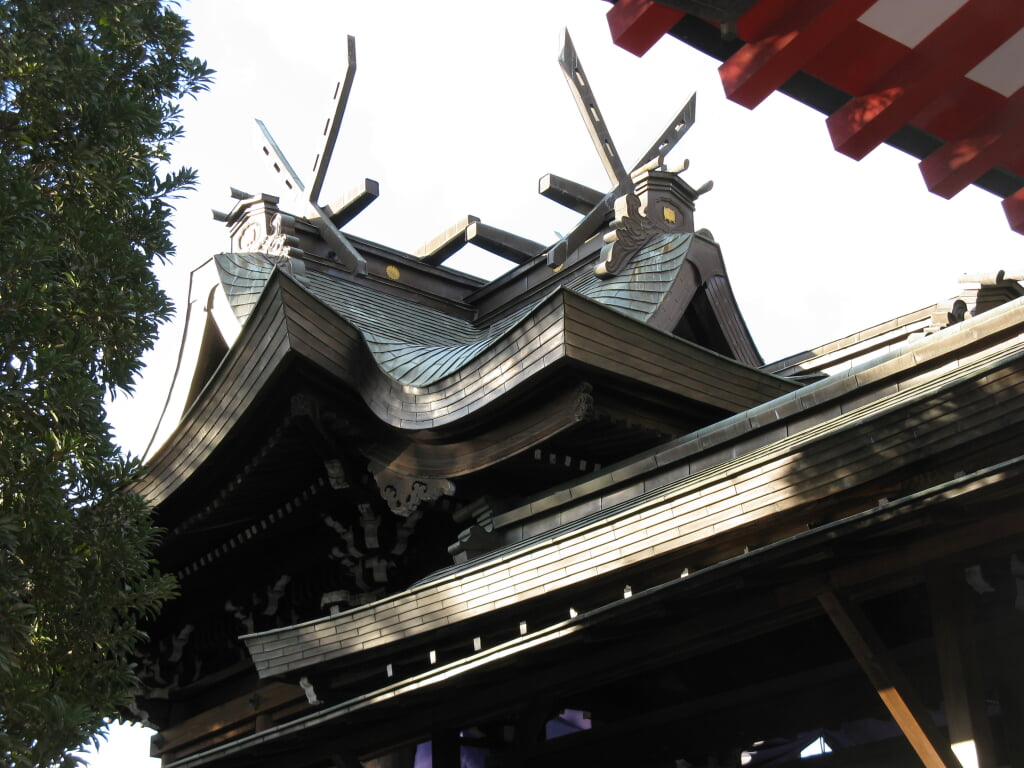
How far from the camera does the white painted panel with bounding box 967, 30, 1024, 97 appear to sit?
412 cm

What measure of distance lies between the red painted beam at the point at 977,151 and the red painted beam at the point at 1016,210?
29cm

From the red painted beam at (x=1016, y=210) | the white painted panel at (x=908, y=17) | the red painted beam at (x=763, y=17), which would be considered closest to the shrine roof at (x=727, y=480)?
the red painted beam at (x=1016, y=210)

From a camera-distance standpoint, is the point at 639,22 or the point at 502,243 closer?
the point at 639,22

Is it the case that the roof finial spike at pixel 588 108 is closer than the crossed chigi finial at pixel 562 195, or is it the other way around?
the crossed chigi finial at pixel 562 195

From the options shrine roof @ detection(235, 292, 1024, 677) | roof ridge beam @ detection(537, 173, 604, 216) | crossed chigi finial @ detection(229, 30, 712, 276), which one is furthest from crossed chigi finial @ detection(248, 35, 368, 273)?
shrine roof @ detection(235, 292, 1024, 677)

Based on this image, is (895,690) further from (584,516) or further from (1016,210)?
(584,516)

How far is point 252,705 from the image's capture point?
9.78m

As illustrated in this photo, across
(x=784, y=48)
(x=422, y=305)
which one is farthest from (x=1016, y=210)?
(x=422, y=305)

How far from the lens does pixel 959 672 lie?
15.5 ft

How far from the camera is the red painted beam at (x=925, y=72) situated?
13.3ft

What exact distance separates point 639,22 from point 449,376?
13.8 ft

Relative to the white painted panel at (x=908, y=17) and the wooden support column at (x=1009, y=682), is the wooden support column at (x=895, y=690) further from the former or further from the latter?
the white painted panel at (x=908, y=17)

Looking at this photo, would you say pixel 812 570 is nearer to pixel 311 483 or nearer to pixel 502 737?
pixel 502 737

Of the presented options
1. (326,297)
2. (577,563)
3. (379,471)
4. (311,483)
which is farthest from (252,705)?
(577,563)
